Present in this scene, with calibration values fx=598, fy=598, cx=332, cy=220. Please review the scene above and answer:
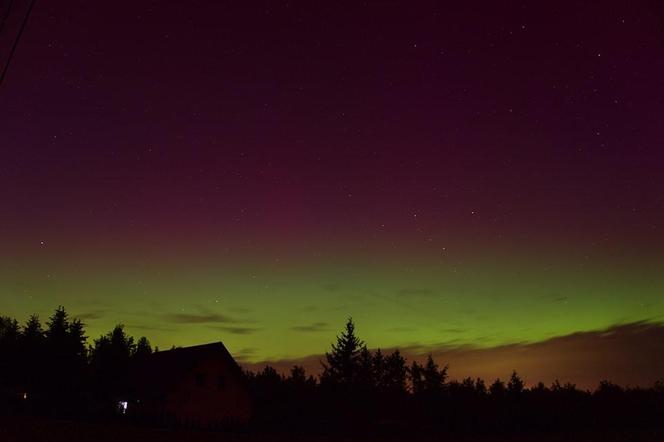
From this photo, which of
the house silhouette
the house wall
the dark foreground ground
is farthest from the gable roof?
the dark foreground ground

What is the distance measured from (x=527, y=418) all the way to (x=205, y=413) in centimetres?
2245

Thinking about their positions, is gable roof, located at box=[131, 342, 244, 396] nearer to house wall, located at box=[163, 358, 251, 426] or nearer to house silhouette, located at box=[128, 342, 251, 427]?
house silhouette, located at box=[128, 342, 251, 427]

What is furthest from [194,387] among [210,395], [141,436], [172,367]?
[141,436]

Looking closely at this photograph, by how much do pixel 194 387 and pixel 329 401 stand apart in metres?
18.2

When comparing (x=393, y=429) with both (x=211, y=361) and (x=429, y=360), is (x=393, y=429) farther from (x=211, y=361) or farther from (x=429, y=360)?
(x=429, y=360)

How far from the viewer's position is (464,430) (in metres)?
40.4

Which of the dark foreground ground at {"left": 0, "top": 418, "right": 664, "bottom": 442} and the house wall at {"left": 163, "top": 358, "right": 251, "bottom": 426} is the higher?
the house wall at {"left": 163, "top": 358, "right": 251, "bottom": 426}

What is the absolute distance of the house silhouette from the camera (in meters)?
37.8

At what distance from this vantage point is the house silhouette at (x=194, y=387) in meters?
37.8

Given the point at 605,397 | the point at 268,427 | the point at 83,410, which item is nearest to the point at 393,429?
the point at 268,427

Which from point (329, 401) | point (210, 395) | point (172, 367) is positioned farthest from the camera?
point (329, 401)

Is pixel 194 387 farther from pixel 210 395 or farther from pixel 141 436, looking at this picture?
pixel 141 436

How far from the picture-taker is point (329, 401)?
54344mm

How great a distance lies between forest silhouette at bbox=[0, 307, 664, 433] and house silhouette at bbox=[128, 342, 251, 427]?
124 cm
